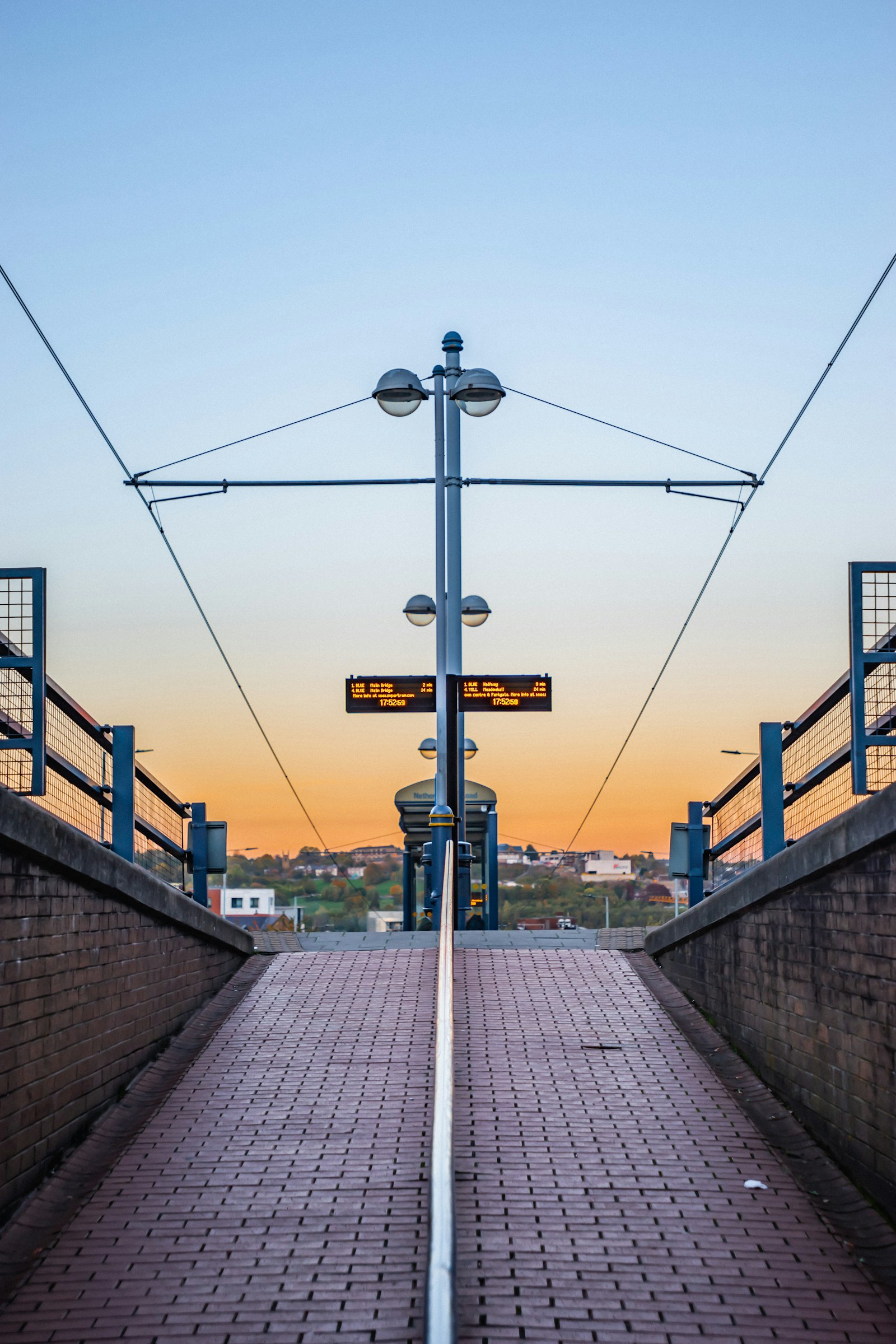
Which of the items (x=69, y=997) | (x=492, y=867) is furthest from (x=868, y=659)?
(x=492, y=867)

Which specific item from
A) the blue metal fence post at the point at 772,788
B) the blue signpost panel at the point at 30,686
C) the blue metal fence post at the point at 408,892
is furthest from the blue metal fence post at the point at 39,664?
the blue metal fence post at the point at 408,892

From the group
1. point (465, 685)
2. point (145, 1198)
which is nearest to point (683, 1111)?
point (145, 1198)

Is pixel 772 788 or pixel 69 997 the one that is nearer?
pixel 69 997

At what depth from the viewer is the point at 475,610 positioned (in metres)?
19.7

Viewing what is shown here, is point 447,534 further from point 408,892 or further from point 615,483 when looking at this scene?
point 408,892

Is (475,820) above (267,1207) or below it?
above

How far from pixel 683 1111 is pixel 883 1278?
211 centimetres

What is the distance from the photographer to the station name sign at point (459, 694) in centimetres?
1562

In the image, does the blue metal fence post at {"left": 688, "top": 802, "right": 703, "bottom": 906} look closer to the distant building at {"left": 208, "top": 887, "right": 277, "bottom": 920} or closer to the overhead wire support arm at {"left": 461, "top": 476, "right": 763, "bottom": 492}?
the overhead wire support arm at {"left": 461, "top": 476, "right": 763, "bottom": 492}

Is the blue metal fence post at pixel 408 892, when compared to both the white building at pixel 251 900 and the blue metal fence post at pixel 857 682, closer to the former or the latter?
the blue metal fence post at pixel 857 682

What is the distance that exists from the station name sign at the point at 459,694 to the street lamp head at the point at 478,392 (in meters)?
3.19

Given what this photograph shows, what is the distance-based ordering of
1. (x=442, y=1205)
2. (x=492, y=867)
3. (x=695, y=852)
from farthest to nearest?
(x=492, y=867) < (x=695, y=852) < (x=442, y=1205)

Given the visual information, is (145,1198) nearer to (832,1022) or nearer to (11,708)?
(11,708)

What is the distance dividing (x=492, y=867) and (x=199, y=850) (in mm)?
11396
